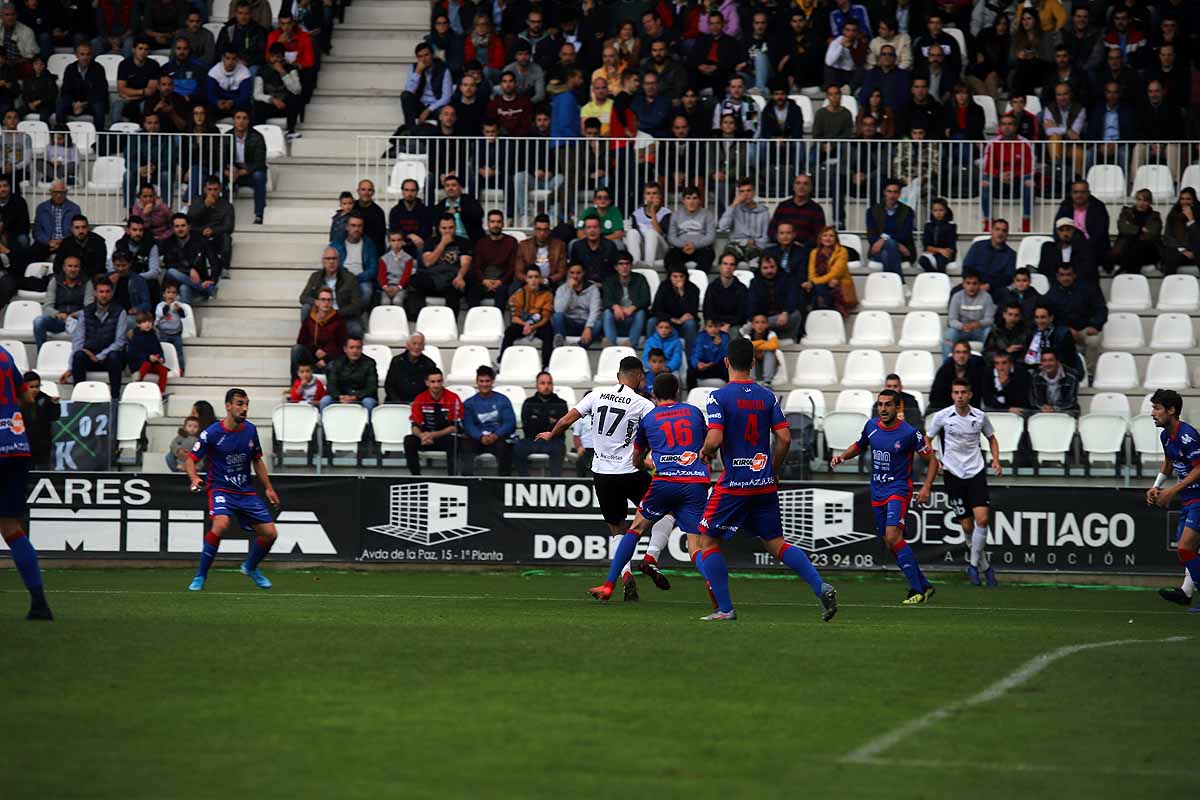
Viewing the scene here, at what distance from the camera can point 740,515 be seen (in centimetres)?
1270

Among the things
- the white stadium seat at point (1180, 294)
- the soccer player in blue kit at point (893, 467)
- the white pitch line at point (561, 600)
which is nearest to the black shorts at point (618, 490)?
the white pitch line at point (561, 600)

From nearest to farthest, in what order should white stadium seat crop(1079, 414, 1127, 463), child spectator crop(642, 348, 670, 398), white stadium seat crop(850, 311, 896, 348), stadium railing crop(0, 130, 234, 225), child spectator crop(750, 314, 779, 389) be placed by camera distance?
white stadium seat crop(1079, 414, 1127, 463) → child spectator crop(642, 348, 670, 398) → child spectator crop(750, 314, 779, 389) → white stadium seat crop(850, 311, 896, 348) → stadium railing crop(0, 130, 234, 225)

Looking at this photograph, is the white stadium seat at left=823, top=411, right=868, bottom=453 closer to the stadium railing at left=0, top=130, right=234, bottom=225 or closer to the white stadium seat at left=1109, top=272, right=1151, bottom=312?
the white stadium seat at left=1109, top=272, right=1151, bottom=312

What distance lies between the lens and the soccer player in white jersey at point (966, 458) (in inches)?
739

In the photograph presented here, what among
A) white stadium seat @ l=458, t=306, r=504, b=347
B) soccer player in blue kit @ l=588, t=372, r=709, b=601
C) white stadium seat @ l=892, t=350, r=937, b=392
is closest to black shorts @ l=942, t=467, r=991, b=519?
white stadium seat @ l=892, t=350, r=937, b=392

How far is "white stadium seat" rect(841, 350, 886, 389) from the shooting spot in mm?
22547

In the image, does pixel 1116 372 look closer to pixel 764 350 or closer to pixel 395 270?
pixel 764 350

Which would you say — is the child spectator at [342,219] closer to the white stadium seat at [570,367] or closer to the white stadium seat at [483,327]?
the white stadium seat at [483,327]

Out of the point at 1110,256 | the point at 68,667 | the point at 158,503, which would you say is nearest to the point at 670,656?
the point at 68,667

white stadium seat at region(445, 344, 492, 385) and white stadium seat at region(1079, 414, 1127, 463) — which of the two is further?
white stadium seat at region(445, 344, 492, 385)

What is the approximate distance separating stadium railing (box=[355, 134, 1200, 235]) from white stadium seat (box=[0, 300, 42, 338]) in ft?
18.7

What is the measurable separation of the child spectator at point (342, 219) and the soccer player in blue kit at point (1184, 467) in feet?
41.9

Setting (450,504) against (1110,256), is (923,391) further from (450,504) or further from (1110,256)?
(450,504)

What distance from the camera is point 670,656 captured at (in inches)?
410
